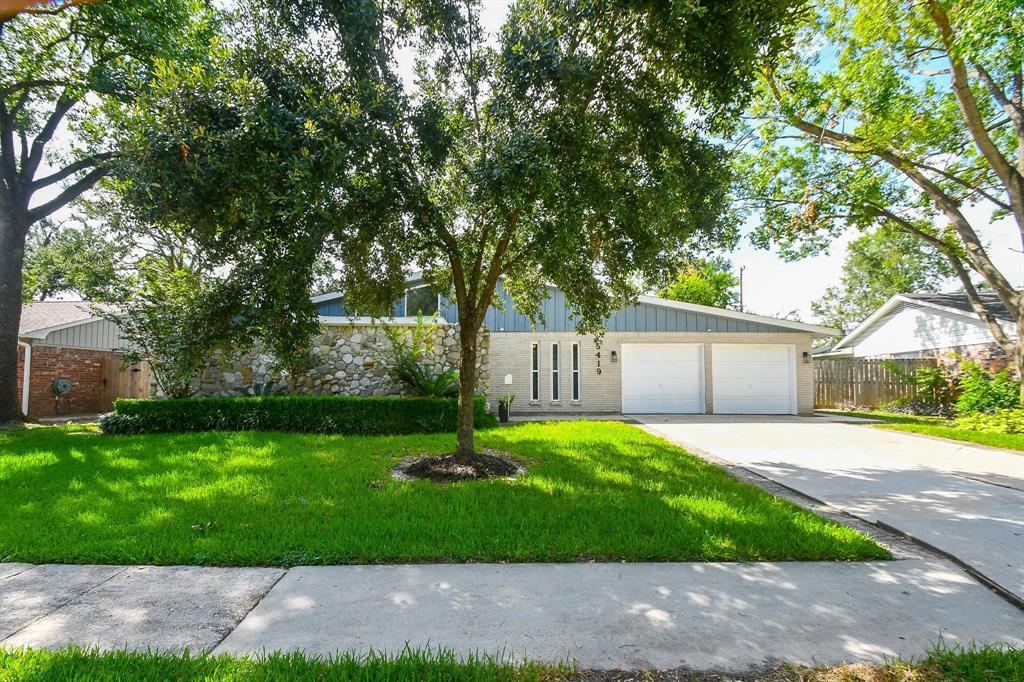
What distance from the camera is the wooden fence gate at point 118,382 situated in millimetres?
16359

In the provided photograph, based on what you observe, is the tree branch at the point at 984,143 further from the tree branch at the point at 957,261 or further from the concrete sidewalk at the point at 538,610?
the concrete sidewalk at the point at 538,610

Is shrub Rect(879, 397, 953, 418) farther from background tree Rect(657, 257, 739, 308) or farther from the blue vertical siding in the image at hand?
background tree Rect(657, 257, 739, 308)

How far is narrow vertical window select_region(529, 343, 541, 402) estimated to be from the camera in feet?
47.9

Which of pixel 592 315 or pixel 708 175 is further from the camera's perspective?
pixel 592 315

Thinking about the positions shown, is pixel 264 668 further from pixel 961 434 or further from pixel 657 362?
pixel 657 362

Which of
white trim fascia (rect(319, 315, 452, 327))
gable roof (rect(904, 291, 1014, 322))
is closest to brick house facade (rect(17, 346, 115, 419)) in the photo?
white trim fascia (rect(319, 315, 452, 327))

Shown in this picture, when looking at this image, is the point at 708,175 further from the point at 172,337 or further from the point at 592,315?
the point at 172,337

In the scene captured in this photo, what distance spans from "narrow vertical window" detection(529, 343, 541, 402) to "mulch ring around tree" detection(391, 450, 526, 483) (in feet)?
25.6

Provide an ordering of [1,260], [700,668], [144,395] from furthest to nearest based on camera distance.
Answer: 1. [144,395]
2. [1,260]
3. [700,668]

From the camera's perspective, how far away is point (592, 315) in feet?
23.9

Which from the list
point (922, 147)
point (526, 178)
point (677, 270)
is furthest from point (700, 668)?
point (922, 147)

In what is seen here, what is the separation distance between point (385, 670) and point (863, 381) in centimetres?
1886

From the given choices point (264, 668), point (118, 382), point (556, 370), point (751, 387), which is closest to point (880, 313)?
point (751, 387)

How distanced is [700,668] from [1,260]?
15.9 m
